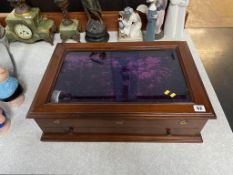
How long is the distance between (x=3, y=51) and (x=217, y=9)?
1.62 m

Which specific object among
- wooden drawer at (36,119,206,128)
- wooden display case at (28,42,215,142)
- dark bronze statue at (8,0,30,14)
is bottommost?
wooden drawer at (36,119,206,128)

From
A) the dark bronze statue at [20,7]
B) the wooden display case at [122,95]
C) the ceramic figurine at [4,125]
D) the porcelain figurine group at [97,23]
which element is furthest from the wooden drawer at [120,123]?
the dark bronze statue at [20,7]

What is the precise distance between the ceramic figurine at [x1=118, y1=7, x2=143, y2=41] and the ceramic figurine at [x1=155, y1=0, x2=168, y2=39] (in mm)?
→ 97

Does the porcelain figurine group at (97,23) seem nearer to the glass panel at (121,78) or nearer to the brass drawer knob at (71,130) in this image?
the glass panel at (121,78)

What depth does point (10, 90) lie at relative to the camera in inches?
32.2

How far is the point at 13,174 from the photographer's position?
706 millimetres

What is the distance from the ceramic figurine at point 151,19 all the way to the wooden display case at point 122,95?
0.76ft

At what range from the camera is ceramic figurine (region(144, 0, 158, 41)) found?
40.5 inches

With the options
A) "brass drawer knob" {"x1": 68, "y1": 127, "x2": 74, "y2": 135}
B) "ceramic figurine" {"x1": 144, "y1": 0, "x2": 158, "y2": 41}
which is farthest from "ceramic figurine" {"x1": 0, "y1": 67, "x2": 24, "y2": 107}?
"ceramic figurine" {"x1": 144, "y1": 0, "x2": 158, "y2": 41}

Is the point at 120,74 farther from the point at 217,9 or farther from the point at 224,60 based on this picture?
the point at 217,9

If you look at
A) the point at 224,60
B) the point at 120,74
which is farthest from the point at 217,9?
the point at 120,74

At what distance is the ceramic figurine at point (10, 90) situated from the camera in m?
0.76

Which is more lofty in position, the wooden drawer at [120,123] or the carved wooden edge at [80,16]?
the carved wooden edge at [80,16]

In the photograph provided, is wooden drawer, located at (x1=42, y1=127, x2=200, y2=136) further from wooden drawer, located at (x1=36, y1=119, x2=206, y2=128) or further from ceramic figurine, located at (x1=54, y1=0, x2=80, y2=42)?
ceramic figurine, located at (x1=54, y1=0, x2=80, y2=42)
